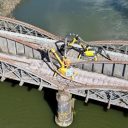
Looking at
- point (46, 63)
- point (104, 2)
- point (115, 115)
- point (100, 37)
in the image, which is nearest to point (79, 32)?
point (100, 37)

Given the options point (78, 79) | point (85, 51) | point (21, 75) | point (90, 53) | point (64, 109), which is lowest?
point (64, 109)

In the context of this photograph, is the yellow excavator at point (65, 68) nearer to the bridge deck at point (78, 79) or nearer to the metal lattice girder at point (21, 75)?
the bridge deck at point (78, 79)

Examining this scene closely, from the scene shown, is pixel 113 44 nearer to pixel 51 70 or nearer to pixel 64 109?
pixel 51 70

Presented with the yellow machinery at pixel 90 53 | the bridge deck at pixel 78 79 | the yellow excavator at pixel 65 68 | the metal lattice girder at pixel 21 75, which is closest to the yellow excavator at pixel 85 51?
the yellow machinery at pixel 90 53

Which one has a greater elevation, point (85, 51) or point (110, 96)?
point (85, 51)

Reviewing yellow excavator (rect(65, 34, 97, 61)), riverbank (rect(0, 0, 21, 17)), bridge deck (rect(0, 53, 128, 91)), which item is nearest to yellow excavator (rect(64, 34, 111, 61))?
yellow excavator (rect(65, 34, 97, 61))

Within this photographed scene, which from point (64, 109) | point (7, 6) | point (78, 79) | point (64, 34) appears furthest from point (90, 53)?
point (7, 6)
